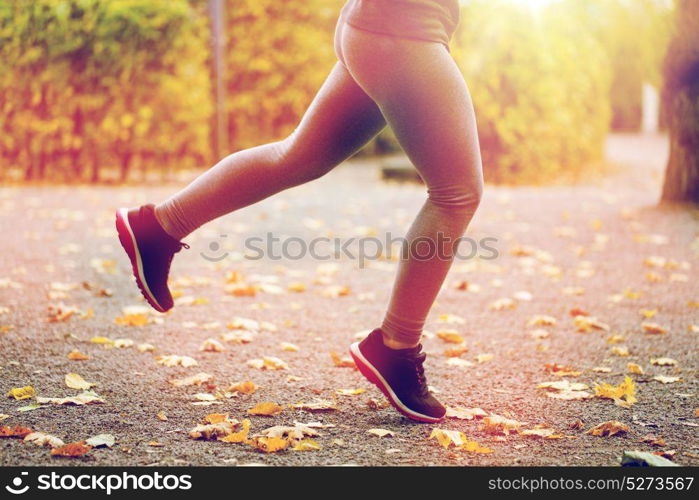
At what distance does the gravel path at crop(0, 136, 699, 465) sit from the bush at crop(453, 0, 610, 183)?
8.74 ft

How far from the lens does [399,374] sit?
2395mm

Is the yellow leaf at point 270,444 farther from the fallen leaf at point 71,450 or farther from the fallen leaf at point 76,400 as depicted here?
the fallen leaf at point 76,400

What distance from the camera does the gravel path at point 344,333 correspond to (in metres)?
2.25

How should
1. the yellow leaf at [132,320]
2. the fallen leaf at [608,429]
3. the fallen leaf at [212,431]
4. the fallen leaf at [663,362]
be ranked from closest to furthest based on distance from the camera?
the fallen leaf at [212,431]
the fallen leaf at [608,429]
the fallen leaf at [663,362]
the yellow leaf at [132,320]

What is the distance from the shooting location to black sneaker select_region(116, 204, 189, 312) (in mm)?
2516

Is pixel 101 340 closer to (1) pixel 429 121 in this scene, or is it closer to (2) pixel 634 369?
(1) pixel 429 121

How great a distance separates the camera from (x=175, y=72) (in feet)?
30.1

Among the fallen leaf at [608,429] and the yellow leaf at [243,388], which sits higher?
the fallen leaf at [608,429]

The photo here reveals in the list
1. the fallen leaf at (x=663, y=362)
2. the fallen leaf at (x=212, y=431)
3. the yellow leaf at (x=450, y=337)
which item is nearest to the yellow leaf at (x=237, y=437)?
the fallen leaf at (x=212, y=431)

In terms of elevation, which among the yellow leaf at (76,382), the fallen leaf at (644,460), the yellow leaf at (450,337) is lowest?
the yellow leaf at (76,382)

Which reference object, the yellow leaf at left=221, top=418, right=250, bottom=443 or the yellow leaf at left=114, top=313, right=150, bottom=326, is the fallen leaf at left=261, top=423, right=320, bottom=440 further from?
the yellow leaf at left=114, top=313, right=150, bottom=326

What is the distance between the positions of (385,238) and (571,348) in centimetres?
303

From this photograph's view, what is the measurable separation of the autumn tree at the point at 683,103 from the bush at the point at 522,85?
273 centimetres

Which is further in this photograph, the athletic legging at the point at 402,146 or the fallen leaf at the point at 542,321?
the fallen leaf at the point at 542,321
